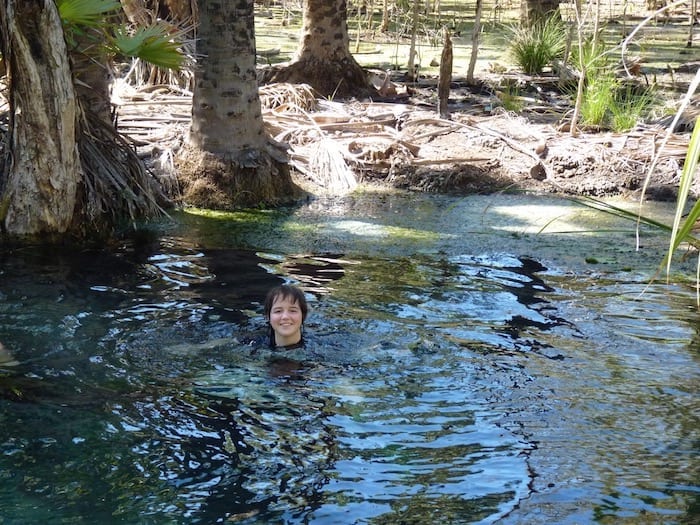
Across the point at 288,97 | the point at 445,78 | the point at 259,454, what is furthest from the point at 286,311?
the point at 445,78

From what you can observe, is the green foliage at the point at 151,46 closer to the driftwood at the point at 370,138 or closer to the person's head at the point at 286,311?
the driftwood at the point at 370,138

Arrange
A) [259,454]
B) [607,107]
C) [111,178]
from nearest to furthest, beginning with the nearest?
[259,454], [111,178], [607,107]

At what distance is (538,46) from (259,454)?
12.3 metres

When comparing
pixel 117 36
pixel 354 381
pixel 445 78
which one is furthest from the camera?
pixel 445 78

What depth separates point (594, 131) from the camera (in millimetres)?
12469

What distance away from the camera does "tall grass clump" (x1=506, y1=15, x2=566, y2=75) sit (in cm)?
1576

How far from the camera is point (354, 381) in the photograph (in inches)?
244

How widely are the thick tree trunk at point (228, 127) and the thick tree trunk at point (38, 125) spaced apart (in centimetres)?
176

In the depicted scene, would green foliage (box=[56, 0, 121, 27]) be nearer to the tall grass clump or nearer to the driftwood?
the driftwood

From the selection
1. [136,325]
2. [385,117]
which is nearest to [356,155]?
[385,117]

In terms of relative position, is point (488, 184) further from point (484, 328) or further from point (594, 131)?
point (484, 328)

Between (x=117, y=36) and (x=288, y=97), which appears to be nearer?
(x=117, y=36)

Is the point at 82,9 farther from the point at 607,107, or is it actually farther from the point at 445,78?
the point at 607,107

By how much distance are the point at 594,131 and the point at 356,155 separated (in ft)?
10.6
